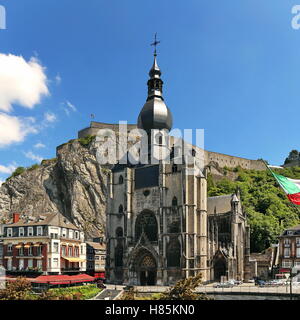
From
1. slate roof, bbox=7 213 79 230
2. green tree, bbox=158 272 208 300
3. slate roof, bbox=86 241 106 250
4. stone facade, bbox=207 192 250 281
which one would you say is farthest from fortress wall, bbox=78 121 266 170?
green tree, bbox=158 272 208 300

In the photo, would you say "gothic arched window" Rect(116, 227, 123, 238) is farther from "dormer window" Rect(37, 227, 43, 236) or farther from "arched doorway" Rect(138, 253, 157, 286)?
"dormer window" Rect(37, 227, 43, 236)

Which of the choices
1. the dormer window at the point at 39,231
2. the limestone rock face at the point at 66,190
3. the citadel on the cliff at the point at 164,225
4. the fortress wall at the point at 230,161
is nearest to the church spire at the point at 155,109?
the citadel on the cliff at the point at 164,225

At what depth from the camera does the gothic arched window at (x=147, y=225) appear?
48500mm

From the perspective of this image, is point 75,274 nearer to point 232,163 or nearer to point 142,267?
point 142,267

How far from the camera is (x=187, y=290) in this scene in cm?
2842

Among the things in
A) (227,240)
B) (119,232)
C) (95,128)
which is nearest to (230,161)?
(95,128)

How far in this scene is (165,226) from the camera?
47.3 meters

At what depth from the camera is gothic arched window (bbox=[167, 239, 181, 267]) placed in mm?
45812

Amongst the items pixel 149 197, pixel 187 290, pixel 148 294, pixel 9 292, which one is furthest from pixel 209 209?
pixel 9 292

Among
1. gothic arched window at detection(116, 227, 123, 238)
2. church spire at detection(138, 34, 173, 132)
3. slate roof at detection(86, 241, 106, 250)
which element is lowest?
slate roof at detection(86, 241, 106, 250)

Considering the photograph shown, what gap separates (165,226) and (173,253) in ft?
10.6

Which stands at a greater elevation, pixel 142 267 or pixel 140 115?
pixel 140 115
